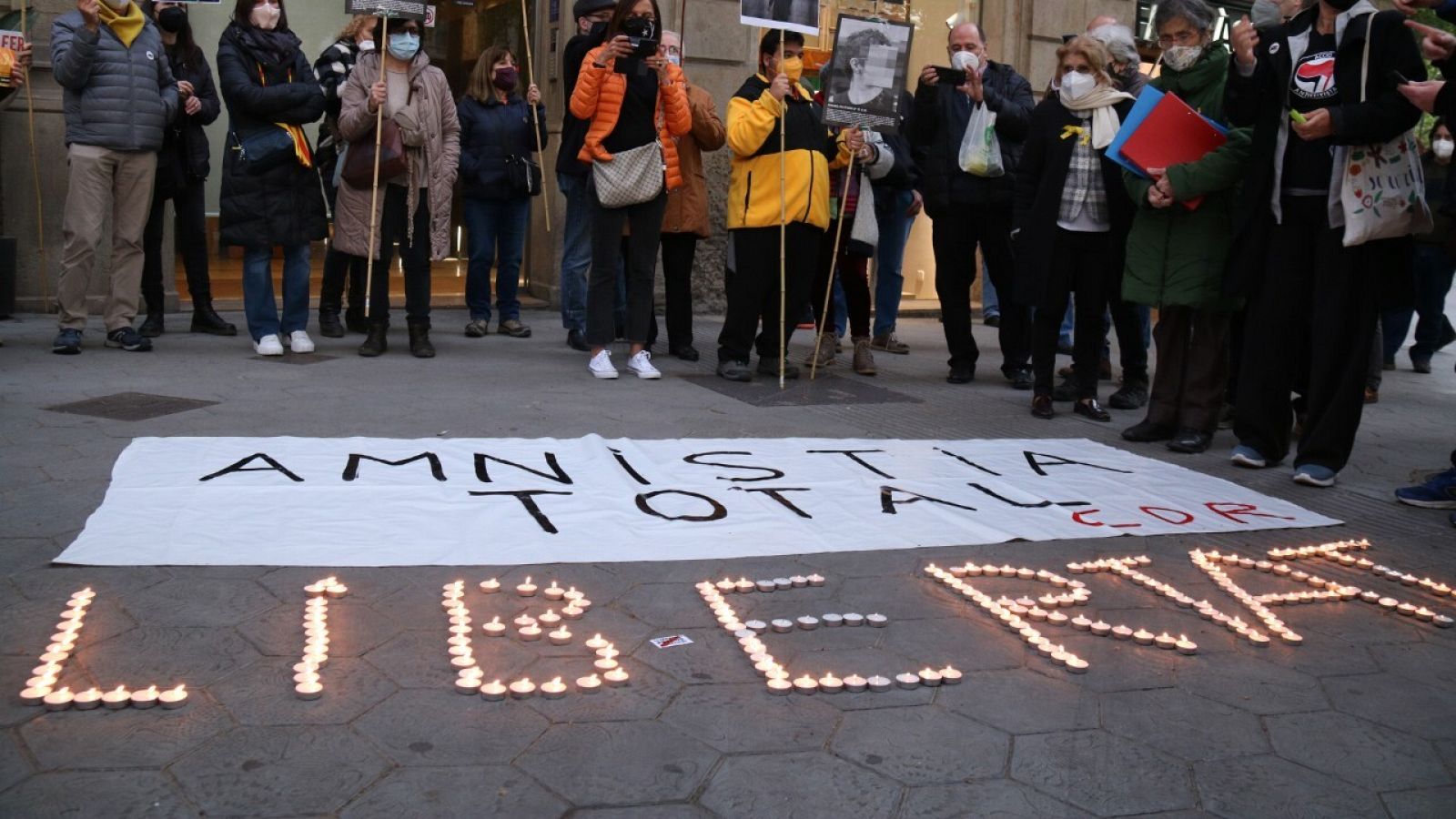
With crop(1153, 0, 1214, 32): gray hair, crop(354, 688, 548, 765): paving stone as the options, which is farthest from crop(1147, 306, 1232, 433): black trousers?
crop(354, 688, 548, 765): paving stone

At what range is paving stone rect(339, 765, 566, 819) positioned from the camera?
2578 millimetres

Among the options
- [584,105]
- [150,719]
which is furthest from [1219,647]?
[584,105]

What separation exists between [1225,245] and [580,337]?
12.9ft

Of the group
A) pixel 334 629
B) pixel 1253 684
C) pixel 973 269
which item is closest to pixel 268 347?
pixel 973 269

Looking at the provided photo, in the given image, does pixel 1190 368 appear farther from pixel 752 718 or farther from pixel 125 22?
pixel 125 22

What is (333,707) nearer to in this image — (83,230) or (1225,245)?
(1225,245)

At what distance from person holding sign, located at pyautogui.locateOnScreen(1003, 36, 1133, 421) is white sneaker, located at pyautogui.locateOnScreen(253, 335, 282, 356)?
406cm

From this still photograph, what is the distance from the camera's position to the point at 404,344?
28.0 feet

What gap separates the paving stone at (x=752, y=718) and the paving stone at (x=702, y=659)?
0.20 feet

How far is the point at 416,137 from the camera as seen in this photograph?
761 centimetres

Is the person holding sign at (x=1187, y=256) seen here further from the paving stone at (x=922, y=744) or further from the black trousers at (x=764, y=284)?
the paving stone at (x=922, y=744)

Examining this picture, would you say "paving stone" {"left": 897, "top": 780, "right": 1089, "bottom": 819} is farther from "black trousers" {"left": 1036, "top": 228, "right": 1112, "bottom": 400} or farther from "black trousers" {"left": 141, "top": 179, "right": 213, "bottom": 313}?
"black trousers" {"left": 141, "top": 179, "right": 213, "bottom": 313}

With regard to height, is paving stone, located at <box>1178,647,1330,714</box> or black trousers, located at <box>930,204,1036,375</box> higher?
black trousers, located at <box>930,204,1036,375</box>

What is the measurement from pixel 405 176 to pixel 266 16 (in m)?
1.13
